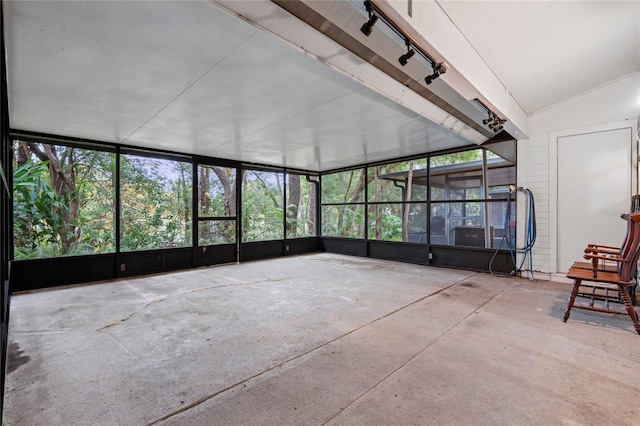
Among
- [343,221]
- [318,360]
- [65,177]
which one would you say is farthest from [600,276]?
[65,177]

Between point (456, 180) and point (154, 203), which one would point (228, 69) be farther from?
point (456, 180)

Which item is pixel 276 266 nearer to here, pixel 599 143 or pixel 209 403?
pixel 209 403

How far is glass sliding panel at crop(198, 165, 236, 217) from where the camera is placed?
6.61 m

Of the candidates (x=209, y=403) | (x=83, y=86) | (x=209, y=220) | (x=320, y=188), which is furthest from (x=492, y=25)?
(x=320, y=188)

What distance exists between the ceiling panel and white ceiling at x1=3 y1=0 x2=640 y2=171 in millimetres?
12

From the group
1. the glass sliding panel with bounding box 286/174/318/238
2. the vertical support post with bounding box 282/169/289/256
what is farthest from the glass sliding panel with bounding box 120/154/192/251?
the glass sliding panel with bounding box 286/174/318/238

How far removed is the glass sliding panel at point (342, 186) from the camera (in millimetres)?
8578

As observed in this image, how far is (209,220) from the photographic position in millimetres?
6586

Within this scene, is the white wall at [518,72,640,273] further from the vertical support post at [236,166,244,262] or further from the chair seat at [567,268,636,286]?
the vertical support post at [236,166,244,262]

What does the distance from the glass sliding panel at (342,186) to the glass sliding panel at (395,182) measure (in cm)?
54

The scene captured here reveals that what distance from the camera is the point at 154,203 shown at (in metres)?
6.07

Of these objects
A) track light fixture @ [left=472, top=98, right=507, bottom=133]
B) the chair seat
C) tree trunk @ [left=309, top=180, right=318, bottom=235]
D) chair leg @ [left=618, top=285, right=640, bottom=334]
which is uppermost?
track light fixture @ [left=472, top=98, right=507, bottom=133]

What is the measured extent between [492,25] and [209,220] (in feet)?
19.6

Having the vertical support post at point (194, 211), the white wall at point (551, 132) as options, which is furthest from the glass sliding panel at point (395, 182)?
the vertical support post at point (194, 211)
